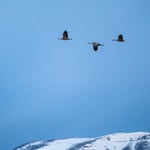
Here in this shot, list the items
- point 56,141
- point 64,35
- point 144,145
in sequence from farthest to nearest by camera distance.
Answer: point 56,141 → point 144,145 → point 64,35

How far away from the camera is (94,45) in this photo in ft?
70.6

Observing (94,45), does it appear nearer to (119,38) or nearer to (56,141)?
(119,38)

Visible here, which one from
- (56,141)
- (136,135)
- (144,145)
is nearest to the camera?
(144,145)

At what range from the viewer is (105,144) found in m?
133

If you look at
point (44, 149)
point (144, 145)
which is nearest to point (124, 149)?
point (144, 145)

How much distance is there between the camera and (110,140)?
13438cm

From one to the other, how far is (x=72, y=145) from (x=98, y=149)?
26.2 ft

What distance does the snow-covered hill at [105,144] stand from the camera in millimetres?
122688

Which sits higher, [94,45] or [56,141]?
[94,45]

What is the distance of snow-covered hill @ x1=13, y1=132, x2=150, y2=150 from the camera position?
403ft

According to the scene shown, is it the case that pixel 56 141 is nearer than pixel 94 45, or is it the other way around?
pixel 94 45

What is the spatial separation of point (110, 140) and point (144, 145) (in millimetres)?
15923

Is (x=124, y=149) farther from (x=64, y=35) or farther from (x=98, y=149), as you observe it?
(x=64, y=35)

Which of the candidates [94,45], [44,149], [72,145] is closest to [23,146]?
[44,149]
